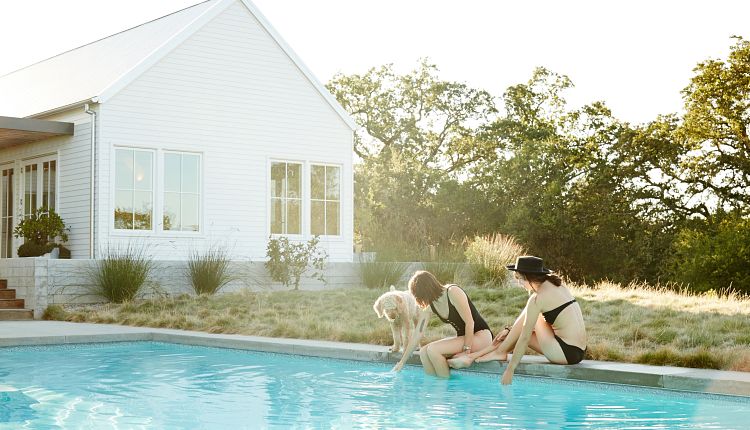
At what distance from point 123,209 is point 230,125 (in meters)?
2.94

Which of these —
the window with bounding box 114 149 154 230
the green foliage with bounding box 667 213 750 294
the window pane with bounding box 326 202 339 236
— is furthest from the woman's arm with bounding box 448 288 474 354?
the green foliage with bounding box 667 213 750 294

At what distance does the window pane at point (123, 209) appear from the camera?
1755cm

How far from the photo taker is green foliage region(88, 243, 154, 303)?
16.0 meters

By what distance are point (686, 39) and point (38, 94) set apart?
1567cm

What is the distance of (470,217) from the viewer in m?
28.7

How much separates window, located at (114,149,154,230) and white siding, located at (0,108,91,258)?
568 mm

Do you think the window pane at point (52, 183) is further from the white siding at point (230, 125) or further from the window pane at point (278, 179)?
the window pane at point (278, 179)

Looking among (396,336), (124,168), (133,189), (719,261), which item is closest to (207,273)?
Answer: (133,189)

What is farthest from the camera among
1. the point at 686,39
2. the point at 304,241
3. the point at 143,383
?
the point at 686,39

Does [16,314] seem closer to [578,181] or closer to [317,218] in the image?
[317,218]

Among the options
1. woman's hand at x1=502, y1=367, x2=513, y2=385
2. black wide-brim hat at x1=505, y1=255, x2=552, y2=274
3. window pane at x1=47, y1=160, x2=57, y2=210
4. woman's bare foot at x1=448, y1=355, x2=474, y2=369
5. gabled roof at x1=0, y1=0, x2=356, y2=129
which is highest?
gabled roof at x1=0, y1=0, x2=356, y2=129

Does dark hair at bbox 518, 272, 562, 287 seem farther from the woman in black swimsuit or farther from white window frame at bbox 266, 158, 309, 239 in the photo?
white window frame at bbox 266, 158, 309, 239

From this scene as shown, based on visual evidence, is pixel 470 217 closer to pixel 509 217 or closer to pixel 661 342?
pixel 509 217

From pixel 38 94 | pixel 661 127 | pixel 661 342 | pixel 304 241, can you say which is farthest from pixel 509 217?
pixel 661 342
